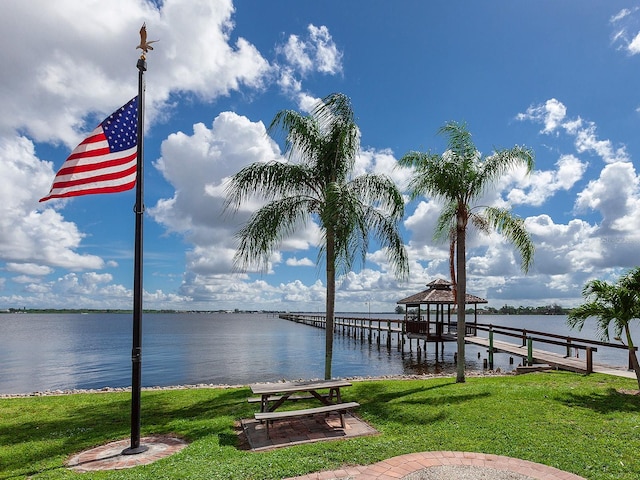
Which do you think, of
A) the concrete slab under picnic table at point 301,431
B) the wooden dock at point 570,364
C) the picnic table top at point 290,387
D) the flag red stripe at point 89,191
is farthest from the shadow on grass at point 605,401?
the flag red stripe at point 89,191

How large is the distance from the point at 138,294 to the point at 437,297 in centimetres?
2414

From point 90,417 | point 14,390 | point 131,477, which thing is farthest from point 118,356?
point 131,477

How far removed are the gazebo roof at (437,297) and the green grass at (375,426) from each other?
54.4ft

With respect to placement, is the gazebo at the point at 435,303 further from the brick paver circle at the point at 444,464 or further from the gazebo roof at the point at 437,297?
the brick paver circle at the point at 444,464

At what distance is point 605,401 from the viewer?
814 cm

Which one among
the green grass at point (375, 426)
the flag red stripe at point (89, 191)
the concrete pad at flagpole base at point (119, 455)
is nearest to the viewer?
the green grass at point (375, 426)

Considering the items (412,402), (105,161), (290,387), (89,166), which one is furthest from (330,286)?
(89,166)

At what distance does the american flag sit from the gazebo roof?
23.6m

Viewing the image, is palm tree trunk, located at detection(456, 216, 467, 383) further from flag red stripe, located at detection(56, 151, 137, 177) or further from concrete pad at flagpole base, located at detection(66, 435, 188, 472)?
flag red stripe, located at detection(56, 151, 137, 177)

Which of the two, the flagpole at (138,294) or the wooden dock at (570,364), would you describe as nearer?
the flagpole at (138,294)

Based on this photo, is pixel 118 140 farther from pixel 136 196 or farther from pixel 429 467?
pixel 429 467

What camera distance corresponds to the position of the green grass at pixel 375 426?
5.01 m

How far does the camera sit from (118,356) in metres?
34.1

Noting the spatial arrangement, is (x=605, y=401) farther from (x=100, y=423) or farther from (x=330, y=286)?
(x=100, y=423)
